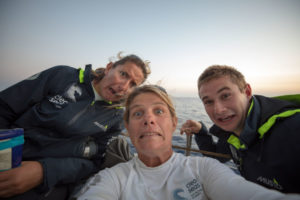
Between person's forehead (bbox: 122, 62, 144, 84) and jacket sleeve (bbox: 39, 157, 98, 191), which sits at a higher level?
person's forehead (bbox: 122, 62, 144, 84)

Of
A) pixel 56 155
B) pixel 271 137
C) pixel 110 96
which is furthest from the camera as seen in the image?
pixel 110 96

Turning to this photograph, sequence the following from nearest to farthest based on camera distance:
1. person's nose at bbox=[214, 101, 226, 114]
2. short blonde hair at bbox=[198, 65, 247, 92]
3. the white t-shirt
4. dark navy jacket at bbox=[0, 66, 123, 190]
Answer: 1. the white t-shirt
2. dark navy jacket at bbox=[0, 66, 123, 190]
3. person's nose at bbox=[214, 101, 226, 114]
4. short blonde hair at bbox=[198, 65, 247, 92]

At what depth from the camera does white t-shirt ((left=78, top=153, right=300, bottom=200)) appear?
1103 mm

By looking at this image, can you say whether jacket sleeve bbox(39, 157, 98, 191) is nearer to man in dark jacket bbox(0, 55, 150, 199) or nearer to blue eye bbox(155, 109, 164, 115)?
man in dark jacket bbox(0, 55, 150, 199)

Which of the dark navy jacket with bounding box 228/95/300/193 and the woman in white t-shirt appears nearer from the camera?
the woman in white t-shirt

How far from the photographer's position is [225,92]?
6.92 ft

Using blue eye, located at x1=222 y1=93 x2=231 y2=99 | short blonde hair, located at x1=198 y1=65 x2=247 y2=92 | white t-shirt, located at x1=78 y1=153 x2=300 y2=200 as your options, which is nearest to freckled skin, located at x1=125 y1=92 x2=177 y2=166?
white t-shirt, located at x1=78 y1=153 x2=300 y2=200

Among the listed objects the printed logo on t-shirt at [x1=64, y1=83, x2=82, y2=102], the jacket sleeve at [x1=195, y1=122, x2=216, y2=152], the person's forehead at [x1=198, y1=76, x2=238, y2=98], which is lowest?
the jacket sleeve at [x1=195, y1=122, x2=216, y2=152]

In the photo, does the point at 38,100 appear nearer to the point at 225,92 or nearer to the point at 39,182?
the point at 39,182

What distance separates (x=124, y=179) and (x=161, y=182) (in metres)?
0.43

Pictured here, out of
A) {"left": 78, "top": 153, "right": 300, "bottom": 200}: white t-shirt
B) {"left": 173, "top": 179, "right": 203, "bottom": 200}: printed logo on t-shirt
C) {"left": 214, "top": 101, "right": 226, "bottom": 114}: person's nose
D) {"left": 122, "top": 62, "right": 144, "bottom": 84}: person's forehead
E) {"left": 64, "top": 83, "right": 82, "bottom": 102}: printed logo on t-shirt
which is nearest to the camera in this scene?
{"left": 78, "top": 153, "right": 300, "bottom": 200}: white t-shirt

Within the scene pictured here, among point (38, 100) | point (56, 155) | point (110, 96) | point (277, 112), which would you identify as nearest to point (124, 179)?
point (56, 155)

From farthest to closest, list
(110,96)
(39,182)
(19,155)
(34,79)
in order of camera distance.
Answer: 1. (110,96)
2. (34,79)
3. (39,182)
4. (19,155)

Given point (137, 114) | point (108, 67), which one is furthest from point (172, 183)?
point (108, 67)
